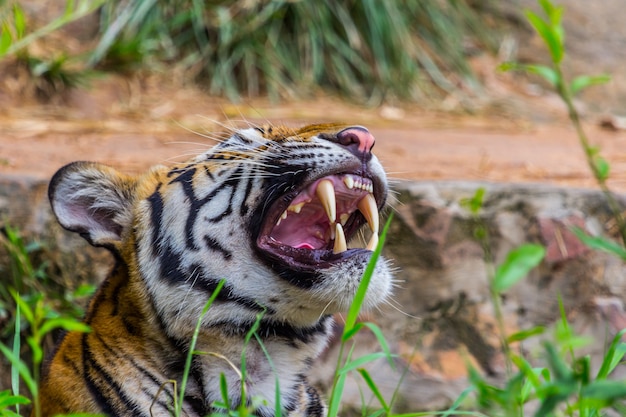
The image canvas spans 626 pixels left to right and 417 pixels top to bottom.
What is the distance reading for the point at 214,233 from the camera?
228 centimetres

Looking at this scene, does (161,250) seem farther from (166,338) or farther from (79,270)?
(79,270)

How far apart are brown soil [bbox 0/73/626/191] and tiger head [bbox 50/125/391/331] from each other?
3.19 ft

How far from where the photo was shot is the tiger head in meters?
2.19

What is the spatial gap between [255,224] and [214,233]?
11cm

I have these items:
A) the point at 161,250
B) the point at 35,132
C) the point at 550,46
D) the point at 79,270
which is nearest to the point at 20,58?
the point at 35,132

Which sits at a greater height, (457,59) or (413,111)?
(457,59)

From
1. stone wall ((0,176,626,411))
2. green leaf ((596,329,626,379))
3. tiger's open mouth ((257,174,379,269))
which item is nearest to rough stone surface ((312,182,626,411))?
stone wall ((0,176,626,411))

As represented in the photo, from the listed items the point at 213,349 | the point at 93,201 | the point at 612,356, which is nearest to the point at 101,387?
the point at 213,349

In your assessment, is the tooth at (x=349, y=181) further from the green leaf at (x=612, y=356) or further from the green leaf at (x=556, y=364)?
the green leaf at (x=556, y=364)

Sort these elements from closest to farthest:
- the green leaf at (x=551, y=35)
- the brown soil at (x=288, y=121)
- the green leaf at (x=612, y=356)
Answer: the green leaf at (x=551, y=35)
the green leaf at (x=612, y=356)
the brown soil at (x=288, y=121)

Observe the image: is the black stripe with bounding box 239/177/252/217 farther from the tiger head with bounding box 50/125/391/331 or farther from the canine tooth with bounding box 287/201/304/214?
the canine tooth with bounding box 287/201/304/214

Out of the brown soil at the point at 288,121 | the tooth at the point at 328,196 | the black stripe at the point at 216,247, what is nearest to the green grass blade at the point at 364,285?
the tooth at the point at 328,196

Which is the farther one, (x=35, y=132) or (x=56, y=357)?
(x=35, y=132)

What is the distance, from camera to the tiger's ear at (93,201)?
2410 millimetres
